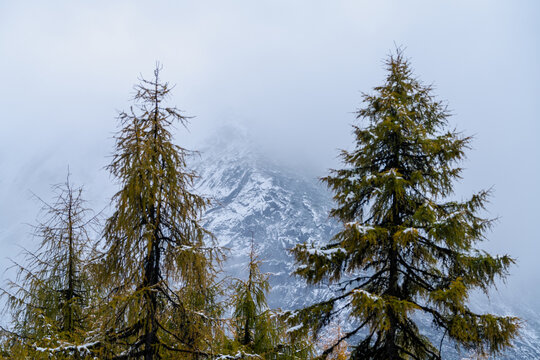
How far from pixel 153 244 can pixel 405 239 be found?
4.54 metres

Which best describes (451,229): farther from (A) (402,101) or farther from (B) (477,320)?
(A) (402,101)

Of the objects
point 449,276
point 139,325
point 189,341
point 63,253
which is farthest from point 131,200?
point 449,276

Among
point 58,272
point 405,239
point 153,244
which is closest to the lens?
point 153,244

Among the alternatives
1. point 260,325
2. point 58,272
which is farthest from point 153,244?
point 58,272

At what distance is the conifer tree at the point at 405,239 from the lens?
6430 millimetres

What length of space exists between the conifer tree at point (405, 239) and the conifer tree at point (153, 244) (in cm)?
244

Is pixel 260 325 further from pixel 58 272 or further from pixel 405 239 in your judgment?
pixel 58 272

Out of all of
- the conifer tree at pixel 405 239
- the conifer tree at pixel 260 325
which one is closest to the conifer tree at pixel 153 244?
the conifer tree at pixel 260 325

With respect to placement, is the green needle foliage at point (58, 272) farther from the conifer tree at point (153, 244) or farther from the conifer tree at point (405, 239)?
the conifer tree at point (405, 239)

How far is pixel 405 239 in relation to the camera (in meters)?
6.36

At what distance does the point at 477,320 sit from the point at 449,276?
97 cm

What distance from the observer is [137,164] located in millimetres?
5715

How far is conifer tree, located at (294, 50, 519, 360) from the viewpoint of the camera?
6.43m

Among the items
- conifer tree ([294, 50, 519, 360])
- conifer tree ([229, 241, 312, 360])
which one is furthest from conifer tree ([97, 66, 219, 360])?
conifer tree ([294, 50, 519, 360])
